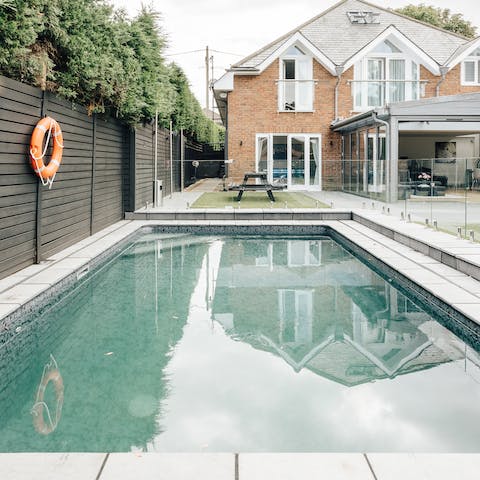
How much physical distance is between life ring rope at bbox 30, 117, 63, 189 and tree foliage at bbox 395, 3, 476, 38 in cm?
3373

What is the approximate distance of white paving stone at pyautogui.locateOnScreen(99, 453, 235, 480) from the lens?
2.41m

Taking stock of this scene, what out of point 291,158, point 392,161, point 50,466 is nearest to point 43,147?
point 50,466

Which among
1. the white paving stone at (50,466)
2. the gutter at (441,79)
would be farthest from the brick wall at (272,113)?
the white paving stone at (50,466)

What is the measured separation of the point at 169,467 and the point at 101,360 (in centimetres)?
203

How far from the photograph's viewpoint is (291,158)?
21.1 m

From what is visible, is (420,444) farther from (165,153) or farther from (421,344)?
(165,153)

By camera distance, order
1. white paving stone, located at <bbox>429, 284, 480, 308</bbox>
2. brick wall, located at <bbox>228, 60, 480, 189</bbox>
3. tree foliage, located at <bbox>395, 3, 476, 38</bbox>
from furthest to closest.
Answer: tree foliage, located at <bbox>395, 3, 476, 38</bbox>
brick wall, located at <bbox>228, 60, 480, 189</bbox>
white paving stone, located at <bbox>429, 284, 480, 308</bbox>

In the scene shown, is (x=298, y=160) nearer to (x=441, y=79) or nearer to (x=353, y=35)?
(x=353, y=35)

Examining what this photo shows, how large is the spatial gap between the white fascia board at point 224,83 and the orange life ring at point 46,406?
17641 mm

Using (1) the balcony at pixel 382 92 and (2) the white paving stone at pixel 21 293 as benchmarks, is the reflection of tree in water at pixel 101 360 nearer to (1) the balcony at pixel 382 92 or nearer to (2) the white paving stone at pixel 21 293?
(2) the white paving stone at pixel 21 293

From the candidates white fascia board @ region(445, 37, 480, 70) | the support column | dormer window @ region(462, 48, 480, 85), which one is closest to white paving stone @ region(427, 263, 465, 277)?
the support column

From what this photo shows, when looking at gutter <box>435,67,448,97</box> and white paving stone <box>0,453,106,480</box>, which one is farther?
gutter <box>435,67,448,97</box>

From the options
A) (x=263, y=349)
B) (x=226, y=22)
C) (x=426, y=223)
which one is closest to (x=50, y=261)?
(x=263, y=349)

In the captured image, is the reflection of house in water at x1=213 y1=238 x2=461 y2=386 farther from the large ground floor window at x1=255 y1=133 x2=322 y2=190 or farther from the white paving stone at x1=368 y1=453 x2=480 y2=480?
the large ground floor window at x1=255 y1=133 x2=322 y2=190
